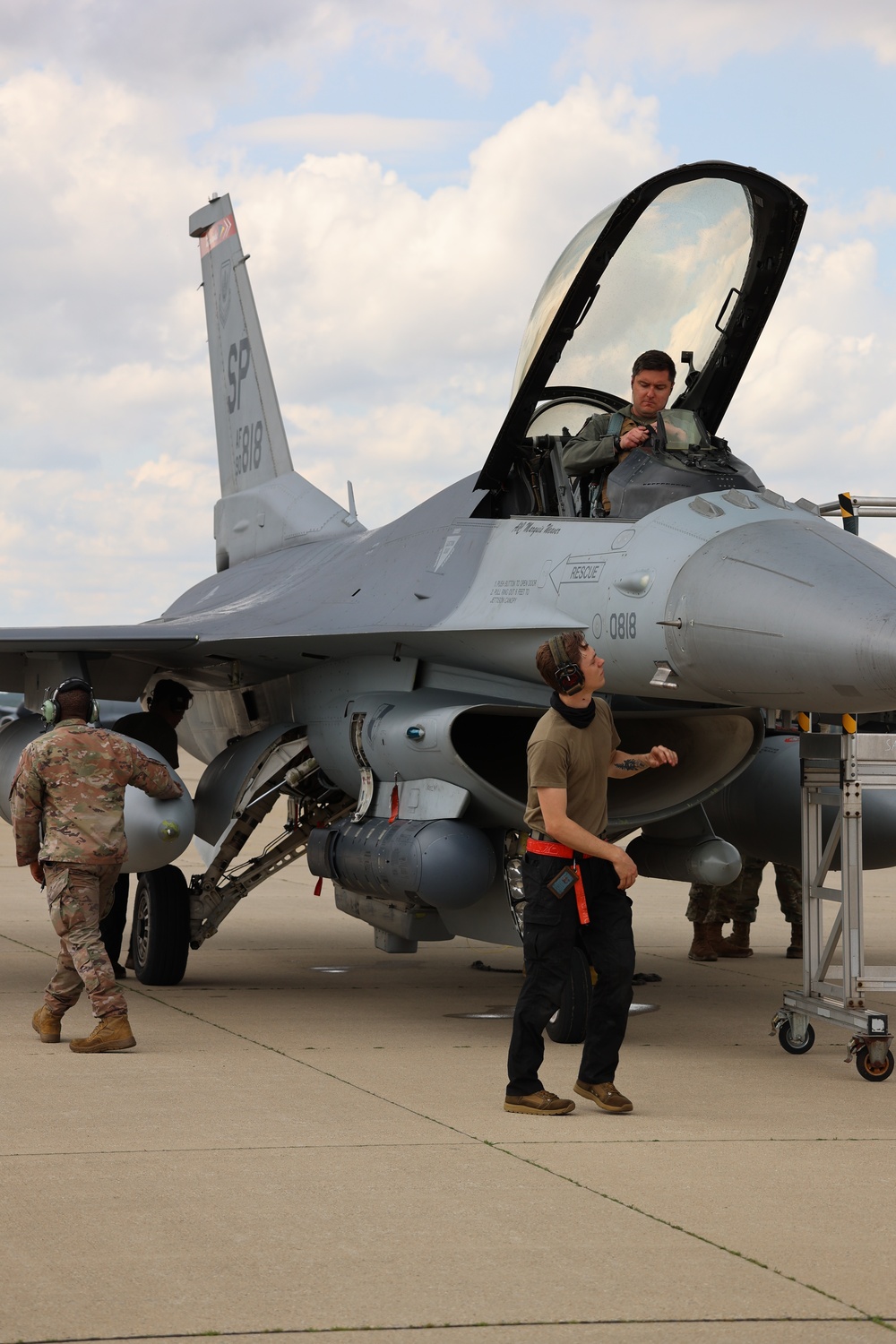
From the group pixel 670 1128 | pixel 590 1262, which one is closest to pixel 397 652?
pixel 670 1128

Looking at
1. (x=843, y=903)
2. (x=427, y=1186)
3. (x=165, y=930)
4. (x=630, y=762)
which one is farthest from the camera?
(x=165, y=930)

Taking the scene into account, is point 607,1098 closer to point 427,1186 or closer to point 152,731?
point 427,1186

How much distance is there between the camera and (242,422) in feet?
43.1

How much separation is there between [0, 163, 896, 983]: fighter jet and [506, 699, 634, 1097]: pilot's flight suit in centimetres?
98

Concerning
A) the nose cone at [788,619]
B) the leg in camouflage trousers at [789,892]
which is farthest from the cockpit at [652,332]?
the leg in camouflage trousers at [789,892]

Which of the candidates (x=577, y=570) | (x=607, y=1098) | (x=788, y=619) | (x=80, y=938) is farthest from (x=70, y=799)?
(x=788, y=619)

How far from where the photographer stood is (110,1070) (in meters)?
6.54

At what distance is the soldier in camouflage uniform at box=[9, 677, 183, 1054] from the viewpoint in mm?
7086

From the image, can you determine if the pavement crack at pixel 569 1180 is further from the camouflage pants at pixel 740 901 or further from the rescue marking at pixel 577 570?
the camouflage pants at pixel 740 901

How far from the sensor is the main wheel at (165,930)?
9578mm

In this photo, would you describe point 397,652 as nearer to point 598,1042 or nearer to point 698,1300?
point 598,1042

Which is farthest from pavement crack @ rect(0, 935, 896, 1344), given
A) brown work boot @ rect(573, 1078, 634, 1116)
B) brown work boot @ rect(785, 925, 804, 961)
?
brown work boot @ rect(785, 925, 804, 961)

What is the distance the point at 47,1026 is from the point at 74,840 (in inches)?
35.0

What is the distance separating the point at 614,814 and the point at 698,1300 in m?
4.42
